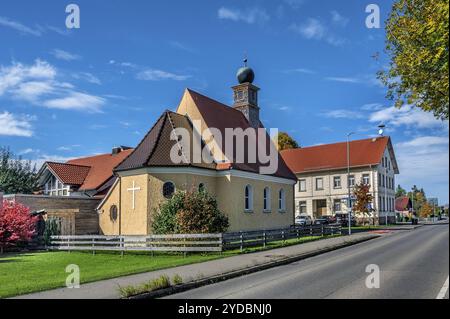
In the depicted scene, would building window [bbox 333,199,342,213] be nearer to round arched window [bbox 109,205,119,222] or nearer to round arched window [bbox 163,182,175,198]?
round arched window [bbox 163,182,175,198]

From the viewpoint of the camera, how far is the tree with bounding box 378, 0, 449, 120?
47.1 feet

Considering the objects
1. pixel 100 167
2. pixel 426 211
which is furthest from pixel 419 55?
pixel 426 211

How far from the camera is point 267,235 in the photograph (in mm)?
26391

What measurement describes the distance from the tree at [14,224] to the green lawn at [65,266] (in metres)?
Answer: 4.19

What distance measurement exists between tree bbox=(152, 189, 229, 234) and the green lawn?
172cm

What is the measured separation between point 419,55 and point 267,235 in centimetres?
1430

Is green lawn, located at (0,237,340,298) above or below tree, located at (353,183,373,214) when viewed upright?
below

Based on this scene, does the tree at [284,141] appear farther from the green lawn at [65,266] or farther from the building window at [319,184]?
the green lawn at [65,266]

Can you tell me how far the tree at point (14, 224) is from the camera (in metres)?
25.9

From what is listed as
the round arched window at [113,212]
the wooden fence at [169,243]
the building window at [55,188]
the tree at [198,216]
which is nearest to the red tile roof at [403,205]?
the building window at [55,188]

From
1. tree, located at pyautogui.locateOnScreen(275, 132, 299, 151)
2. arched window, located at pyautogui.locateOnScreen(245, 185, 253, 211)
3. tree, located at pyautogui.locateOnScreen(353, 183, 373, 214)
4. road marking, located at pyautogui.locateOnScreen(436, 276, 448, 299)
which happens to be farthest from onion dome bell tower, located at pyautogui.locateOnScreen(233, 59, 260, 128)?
tree, located at pyautogui.locateOnScreen(275, 132, 299, 151)

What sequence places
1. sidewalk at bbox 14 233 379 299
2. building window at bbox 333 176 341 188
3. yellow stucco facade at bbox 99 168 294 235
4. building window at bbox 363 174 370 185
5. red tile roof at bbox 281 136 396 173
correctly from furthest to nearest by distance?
building window at bbox 333 176 341 188
red tile roof at bbox 281 136 396 173
building window at bbox 363 174 370 185
yellow stucco facade at bbox 99 168 294 235
sidewalk at bbox 14 233 379 299

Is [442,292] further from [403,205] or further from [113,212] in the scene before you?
[403,205]
